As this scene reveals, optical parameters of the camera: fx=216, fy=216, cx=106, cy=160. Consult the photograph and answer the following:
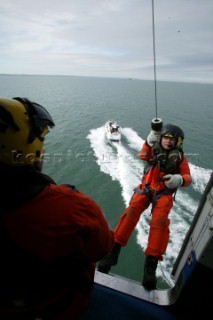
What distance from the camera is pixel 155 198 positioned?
10.5 ft

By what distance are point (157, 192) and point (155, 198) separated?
4.0 inches

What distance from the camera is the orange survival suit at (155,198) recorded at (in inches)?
105

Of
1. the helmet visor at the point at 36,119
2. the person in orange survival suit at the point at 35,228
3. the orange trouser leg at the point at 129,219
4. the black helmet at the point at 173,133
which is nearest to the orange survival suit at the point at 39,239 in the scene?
the person in orange survival suit at the point at 35,228

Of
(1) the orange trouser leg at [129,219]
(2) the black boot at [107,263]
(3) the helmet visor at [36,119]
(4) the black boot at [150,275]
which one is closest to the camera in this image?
(3) the helmet visor at [36,119]

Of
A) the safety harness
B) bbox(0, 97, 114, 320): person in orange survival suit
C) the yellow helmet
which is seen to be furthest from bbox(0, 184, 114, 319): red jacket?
the safety harness

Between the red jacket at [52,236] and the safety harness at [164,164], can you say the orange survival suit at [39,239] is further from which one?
the safety harness at [164,164]

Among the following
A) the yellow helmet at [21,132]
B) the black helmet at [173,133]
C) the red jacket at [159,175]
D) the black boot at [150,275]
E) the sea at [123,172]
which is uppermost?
the yellow helmet at [21,132]

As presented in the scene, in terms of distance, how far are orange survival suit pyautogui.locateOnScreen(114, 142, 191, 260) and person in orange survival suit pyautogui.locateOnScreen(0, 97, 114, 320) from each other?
4.90ft

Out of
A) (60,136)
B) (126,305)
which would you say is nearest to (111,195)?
(126,305)

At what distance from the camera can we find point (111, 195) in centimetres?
973

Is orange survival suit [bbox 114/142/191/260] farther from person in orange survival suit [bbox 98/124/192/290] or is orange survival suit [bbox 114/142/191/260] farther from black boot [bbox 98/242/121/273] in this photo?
black boot [bbox 98/242/121/273]

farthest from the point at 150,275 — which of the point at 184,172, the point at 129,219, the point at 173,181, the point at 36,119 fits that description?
the point at 36,119

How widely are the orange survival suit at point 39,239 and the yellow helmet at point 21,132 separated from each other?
0.35 feet

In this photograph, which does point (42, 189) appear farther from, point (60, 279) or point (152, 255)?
point (152, 255)
